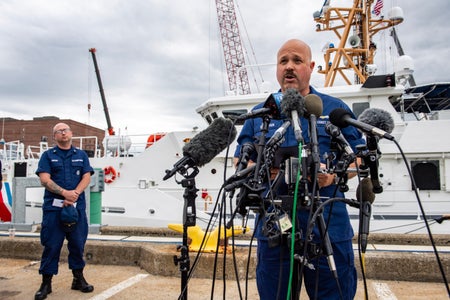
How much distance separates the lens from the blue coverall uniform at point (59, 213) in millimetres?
3279

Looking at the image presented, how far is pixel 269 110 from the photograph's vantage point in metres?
1.44

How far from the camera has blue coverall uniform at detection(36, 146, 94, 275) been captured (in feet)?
10.8

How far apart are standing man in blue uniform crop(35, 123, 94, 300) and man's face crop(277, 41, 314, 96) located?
8.27 ft

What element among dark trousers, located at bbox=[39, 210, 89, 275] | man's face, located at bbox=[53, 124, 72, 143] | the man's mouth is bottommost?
dark trousers, located at bbox=[39, 210, 89, 275]

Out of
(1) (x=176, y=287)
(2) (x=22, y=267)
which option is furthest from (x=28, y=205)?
(1) (x=176, y=287)

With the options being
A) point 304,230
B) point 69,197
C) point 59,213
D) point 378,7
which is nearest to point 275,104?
point 304,230

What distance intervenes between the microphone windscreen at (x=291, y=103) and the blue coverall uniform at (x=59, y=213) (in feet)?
9.20

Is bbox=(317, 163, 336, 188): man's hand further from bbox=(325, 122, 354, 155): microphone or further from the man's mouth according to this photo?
the man's mouth

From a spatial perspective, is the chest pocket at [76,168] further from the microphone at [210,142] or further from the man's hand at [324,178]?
the man's hand at [324,178]

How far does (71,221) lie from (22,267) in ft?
4.91

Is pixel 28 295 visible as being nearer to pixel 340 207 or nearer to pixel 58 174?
pixel 58 174

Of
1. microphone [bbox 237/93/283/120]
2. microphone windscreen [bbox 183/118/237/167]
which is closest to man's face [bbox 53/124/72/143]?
microphone windscreen [bbox 183/118/237/167]

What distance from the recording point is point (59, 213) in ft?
11.0

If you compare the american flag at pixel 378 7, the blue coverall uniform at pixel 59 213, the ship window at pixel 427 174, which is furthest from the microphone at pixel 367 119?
the american flag at pixel 378 7
